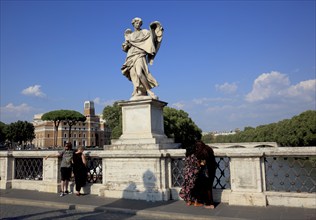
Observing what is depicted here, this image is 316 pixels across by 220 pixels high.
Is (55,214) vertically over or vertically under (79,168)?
under

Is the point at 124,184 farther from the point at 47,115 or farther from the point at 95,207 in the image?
the point at 47,115

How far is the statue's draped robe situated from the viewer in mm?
8750

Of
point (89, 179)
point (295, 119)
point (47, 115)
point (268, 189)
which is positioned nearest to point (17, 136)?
point (47, 115)

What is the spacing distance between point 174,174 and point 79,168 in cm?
303

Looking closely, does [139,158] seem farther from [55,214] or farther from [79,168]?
[55,214]

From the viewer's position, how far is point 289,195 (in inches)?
257

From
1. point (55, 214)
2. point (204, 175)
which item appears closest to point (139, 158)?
point (204, 175)

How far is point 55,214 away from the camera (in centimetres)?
671

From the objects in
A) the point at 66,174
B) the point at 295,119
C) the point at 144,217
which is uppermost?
the point at 295,119

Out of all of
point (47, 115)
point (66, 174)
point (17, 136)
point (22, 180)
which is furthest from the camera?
point (47, 115)

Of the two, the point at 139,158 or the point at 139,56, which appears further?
the point at 139,56

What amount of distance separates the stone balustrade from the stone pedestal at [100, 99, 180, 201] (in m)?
0.03

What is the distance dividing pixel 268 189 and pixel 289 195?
0.56 meters

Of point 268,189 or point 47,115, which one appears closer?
point 268,189
